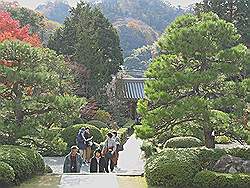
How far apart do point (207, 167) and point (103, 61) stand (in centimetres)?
2133

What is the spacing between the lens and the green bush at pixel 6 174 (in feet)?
31.0

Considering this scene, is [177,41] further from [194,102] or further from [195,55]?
[194,102]

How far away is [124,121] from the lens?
32500mm

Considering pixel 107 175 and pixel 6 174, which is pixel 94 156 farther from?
pixel 6 174

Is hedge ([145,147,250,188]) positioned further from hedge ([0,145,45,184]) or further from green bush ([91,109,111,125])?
green bush ([91,109,111,125])

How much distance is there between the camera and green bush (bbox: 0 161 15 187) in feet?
31.0

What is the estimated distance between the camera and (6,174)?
31.1 ft

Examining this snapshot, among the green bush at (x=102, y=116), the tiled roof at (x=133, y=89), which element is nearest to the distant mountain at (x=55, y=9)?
the tiled roof at (x=133, y=89)

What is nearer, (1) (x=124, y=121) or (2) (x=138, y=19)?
(1) (x=124, y=121)

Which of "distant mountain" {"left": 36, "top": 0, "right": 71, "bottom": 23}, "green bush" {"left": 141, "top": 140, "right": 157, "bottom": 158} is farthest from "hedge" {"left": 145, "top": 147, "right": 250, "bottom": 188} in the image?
"distant mountain" {"left": 36, "top": 0, "right": 71, "bottom": 23}

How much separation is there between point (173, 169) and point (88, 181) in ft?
6.63

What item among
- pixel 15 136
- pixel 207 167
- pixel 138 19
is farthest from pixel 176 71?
pixel 138 19

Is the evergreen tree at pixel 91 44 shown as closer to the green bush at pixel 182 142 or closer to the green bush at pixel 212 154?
the green bush at pixel 182 142

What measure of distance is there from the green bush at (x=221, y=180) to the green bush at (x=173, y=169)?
0.24 m
